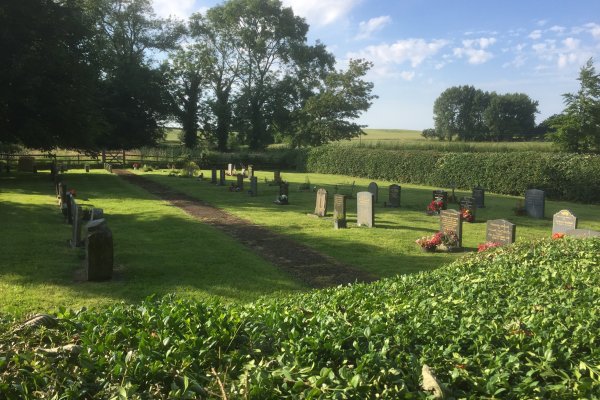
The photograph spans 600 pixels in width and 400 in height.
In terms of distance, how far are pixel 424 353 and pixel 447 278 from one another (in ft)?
9.72

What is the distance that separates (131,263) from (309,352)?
859 cm

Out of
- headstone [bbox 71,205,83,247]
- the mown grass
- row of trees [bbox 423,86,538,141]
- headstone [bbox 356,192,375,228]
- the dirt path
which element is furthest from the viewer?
row of trees [bbox 423,86,538,141]

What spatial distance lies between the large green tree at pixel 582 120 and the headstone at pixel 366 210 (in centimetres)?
2424

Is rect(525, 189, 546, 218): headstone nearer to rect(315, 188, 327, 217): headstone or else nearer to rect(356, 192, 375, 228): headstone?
rect(356, 192, 375, 228): headstone

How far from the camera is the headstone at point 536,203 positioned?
63.5ft

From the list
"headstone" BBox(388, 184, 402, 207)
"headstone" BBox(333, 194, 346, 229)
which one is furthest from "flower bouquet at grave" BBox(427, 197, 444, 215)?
"headstone" BBox(333, 194, 346, 229)

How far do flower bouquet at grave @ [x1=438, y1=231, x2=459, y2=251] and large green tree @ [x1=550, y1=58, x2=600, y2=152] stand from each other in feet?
85.0

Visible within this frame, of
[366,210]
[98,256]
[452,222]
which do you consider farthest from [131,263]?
[452,222]

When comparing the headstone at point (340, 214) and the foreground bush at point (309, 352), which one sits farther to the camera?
the headstone at point (340, 214)

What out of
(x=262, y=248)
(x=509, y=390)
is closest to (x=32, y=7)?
(x=262, y=248)

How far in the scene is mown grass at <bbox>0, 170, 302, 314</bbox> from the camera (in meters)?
8.35

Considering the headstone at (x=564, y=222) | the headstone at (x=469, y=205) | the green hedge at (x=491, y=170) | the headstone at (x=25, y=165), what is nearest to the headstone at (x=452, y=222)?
the headstone at (x=564, y=222)

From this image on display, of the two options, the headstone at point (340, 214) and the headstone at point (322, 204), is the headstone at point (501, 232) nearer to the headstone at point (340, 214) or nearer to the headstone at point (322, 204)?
the headstone at point (340, 214)

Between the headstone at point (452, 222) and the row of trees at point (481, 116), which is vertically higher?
the row of trees at point (481, 116)
